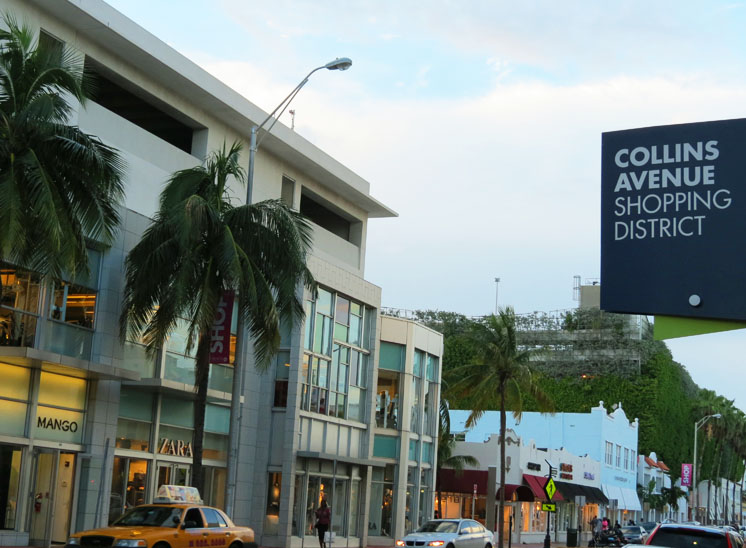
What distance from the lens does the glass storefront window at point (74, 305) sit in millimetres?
26000

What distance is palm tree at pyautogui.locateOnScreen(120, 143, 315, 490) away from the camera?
78.4ft

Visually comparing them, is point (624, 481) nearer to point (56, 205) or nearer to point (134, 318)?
point (134, 318)

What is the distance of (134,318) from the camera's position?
25.5m

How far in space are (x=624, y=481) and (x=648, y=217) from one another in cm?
7133

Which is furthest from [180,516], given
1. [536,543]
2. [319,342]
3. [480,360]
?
[536,543]

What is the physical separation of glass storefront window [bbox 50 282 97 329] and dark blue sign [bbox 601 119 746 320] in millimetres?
19580

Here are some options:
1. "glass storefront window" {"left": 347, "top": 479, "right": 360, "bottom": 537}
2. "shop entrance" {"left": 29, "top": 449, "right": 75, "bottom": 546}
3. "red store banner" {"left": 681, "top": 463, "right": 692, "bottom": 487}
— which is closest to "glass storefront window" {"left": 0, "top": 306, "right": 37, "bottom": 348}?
"shop entrance" {"left": 29, "top": 449, "right": 75, "bottom": 546}

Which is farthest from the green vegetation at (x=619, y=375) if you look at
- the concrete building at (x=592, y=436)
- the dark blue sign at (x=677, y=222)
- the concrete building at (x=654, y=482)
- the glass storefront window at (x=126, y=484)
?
the dark blue sign at (x=677, y=222)

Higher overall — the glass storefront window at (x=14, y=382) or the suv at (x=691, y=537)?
the glass storefront window at (x=14, y=382)

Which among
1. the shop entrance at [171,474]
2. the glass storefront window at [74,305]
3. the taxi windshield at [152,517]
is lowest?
the taxi windshield at [152,517]

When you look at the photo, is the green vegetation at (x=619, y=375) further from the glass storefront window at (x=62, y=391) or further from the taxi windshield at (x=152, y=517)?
the taxi windshield at (x=152, y=517)

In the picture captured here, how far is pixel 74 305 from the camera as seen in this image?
26594mm

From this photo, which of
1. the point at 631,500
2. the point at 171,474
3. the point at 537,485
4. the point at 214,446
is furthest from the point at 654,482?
the point at 171,474

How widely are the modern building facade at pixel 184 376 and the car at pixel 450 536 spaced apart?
20.7 ft
